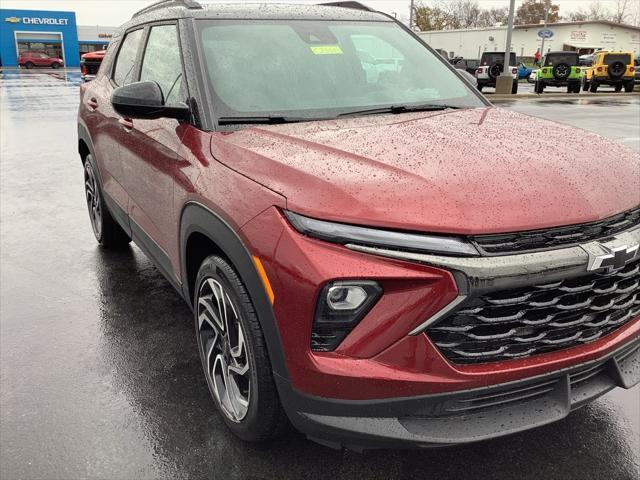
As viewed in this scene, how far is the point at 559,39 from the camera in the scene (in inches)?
2685

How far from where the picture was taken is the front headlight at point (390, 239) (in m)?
1.76

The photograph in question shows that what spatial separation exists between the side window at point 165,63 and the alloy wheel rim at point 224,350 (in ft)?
3.32

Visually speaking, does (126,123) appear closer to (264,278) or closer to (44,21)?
(264,278)

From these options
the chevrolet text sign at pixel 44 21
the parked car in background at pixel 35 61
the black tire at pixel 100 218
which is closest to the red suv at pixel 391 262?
the black tire at pixel 100 218

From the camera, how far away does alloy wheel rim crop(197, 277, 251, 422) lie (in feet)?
7.54

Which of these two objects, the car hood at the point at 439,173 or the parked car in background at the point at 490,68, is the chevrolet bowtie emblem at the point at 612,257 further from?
the parked car in background at the point at 490,68

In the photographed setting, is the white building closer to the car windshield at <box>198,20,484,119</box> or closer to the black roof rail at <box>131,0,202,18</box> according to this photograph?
the black roof rail at <box>131,0,202,18</box>

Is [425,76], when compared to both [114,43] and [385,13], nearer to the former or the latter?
[385,13]

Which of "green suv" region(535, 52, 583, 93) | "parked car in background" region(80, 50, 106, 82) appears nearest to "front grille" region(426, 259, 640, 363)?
"green suv" region(535, 52, 583, 93)

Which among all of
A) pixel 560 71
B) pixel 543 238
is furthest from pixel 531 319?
pixel 560 71

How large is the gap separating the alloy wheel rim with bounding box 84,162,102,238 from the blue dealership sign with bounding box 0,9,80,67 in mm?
65930

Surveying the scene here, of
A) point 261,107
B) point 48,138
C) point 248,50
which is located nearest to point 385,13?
point 248,50

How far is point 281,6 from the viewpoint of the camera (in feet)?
11.3

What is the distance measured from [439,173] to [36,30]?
73849mm
